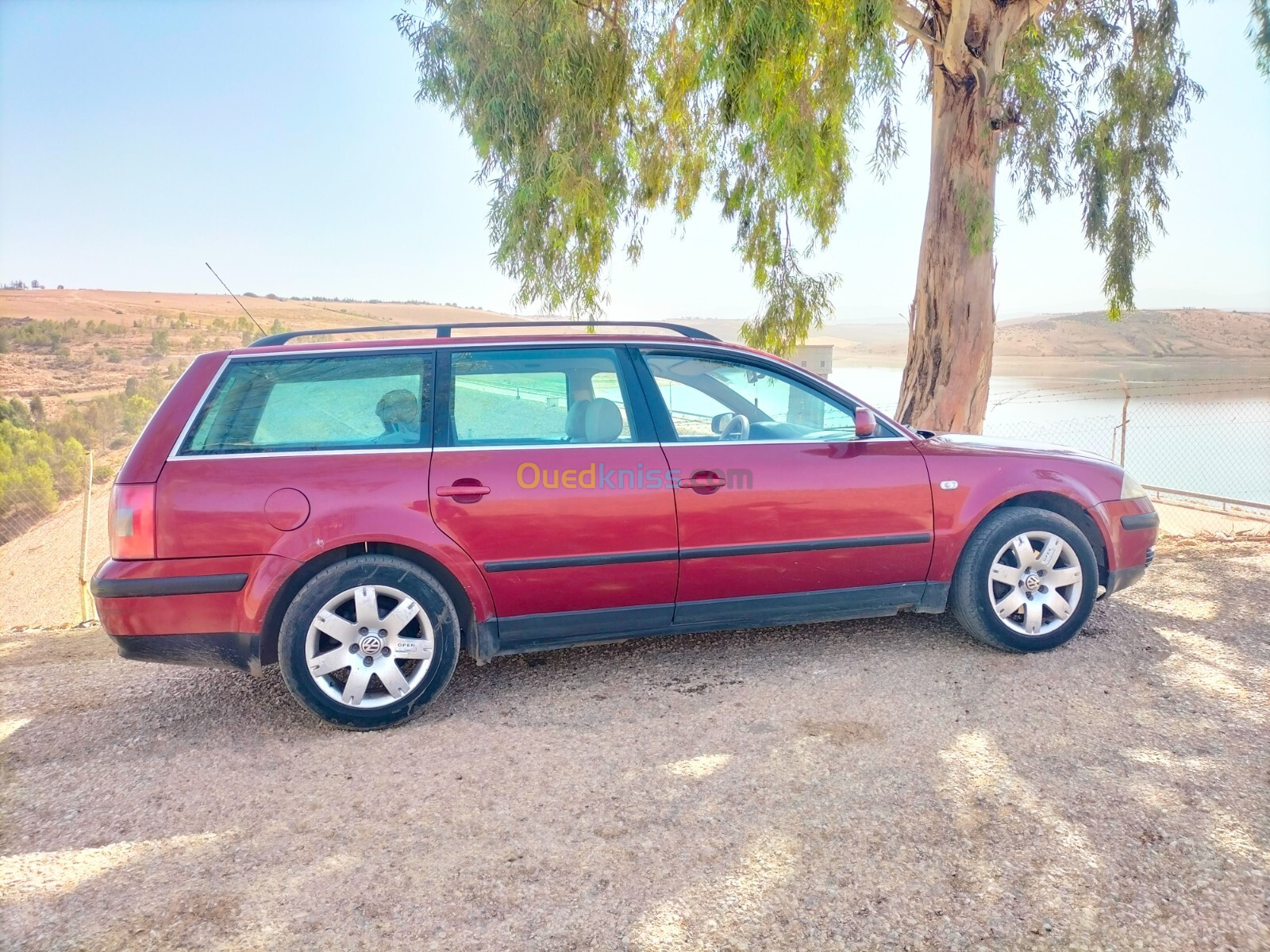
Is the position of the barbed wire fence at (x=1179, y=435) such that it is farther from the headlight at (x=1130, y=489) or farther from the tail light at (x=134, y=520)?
the tail light at (x=134, y=520)

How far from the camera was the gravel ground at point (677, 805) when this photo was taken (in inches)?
95.3

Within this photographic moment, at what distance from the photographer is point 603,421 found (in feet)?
13.2

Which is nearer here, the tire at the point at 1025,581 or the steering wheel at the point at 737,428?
the steering wheel at the point at 737,428

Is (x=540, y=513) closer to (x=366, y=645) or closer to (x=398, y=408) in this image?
(x=398, y=408)

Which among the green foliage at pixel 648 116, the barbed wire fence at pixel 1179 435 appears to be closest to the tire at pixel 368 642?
the green foliage at pixel 648 116

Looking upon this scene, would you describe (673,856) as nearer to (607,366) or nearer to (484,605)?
(484,605)

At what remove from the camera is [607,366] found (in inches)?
162

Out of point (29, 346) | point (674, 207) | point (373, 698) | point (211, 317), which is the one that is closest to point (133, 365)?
point (29, 346)

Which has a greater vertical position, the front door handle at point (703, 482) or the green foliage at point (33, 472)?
the front door handle at point (703, 482)

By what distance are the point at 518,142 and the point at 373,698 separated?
6.76 meters

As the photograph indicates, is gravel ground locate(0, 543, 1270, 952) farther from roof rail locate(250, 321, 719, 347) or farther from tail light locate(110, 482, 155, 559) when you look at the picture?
roof rail locate(250, 321, 719, 347)

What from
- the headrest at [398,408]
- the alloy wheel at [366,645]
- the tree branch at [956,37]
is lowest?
the alloy wheel at [366,645]

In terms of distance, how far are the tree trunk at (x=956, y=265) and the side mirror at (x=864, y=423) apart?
16.9ft

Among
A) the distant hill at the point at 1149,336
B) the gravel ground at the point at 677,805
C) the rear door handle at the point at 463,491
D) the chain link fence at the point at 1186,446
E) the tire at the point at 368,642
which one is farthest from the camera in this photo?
the distant hill at the point at 1149,336
